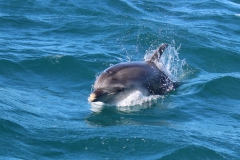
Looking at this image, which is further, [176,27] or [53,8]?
[53,8]

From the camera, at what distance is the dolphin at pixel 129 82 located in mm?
16141

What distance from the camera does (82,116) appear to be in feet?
50.6

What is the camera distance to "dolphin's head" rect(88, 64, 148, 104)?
15959 millimetres

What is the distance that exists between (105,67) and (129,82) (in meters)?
4.14

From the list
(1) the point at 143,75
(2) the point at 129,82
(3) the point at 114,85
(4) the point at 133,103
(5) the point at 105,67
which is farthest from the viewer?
(5) the point at 105,67

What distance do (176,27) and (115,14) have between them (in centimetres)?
315

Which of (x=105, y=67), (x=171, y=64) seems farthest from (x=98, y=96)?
(x=171, y=64)

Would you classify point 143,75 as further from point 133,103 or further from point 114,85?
point 114,85

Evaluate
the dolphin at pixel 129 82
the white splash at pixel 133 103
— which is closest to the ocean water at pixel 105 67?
the white splash at pixel 133 103

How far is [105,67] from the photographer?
2078cm

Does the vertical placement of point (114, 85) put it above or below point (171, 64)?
above

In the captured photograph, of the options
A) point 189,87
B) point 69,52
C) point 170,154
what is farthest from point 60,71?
point 170,154

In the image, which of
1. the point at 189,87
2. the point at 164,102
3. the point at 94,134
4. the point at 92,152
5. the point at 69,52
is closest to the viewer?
the point at 92,152

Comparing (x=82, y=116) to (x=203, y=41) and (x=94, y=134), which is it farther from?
(x=203, y=41)
